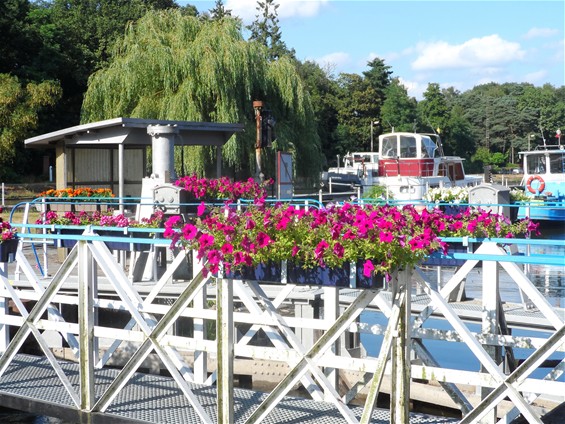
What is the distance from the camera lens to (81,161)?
20.2m

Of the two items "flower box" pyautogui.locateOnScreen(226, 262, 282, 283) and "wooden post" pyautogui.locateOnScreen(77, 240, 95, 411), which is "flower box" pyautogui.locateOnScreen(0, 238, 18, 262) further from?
"flower box" pyautogui.locateOnScreen(226, 262, 282, 283)

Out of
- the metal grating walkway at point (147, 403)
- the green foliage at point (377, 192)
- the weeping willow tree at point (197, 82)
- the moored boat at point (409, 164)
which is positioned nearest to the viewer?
the metal grating walkway at point (147, 403)

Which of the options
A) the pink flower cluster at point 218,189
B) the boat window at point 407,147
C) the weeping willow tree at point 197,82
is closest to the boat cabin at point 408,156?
Answer: the boat window at point 407,147

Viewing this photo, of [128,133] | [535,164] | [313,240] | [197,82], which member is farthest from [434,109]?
[313,240]

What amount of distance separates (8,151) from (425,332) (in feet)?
111

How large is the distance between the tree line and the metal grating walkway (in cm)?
1842

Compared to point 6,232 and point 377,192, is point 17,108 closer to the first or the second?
point 377,192

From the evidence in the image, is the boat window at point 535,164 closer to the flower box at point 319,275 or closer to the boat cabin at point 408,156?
the boat cabin at point 408,156

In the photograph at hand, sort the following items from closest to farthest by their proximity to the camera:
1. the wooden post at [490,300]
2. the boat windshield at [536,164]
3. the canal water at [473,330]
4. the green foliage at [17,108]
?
1. the wooden post at [490,300]
2. the canal water at [473,330]
3. the boat windshield at [536,164]
4. the green foliage at [17,108]

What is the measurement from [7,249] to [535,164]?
26859mm

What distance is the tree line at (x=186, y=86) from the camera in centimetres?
2677

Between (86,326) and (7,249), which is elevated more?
(7,249)

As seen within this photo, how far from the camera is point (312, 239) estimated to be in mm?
5090

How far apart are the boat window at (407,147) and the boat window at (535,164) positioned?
6.59m
